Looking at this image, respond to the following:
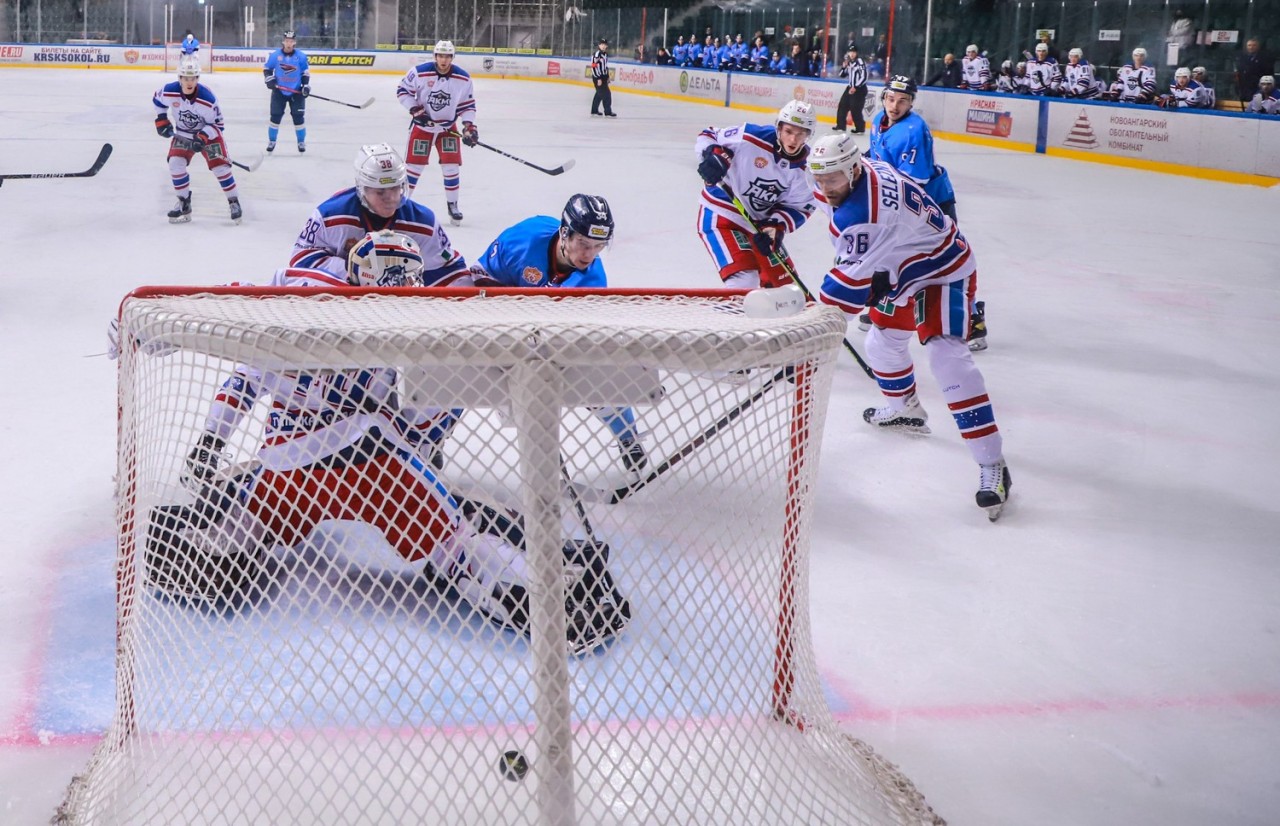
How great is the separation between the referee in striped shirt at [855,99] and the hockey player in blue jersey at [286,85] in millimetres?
6501

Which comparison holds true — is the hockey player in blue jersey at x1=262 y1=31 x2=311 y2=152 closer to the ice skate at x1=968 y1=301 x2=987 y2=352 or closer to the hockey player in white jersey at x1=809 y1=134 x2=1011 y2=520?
the ice skate at x1=968 y1=301 x2=987 y2=352

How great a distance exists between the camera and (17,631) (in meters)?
→ 2.66

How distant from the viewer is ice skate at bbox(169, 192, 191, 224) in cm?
786

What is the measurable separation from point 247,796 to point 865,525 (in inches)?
79.3

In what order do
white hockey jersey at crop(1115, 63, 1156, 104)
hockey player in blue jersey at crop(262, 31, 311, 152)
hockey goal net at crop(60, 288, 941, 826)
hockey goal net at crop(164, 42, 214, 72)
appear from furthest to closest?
hockey goal net at crop(164, 42, 214, 72), white hockey jersey at crop(1115, 63, 1156, 104), hockey player in blue jersey at crop(262, 31, 311, 152), hockey goal net at crop(60, 288, 941, 826)

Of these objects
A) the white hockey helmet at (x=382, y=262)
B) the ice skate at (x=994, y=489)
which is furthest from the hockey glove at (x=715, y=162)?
the white hockey helmet at (x=382, y=262)

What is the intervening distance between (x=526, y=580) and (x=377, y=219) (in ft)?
7.16

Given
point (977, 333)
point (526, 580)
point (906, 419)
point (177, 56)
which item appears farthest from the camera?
point (177, 56)

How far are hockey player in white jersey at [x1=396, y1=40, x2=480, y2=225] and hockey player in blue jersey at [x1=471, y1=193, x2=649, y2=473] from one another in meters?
4.87

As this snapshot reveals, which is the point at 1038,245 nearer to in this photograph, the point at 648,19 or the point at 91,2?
the point at 648,19

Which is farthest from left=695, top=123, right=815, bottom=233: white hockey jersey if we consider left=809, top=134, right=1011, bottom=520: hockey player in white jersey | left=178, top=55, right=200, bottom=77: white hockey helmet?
left=178, top=55, right=200, bottom=77: white hockey helmet

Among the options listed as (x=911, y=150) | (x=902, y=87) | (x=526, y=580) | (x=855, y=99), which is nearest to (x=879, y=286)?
(x=526, y=580)

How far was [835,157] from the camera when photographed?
3.36 metres

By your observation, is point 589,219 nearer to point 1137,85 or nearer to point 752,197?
point 752,197
